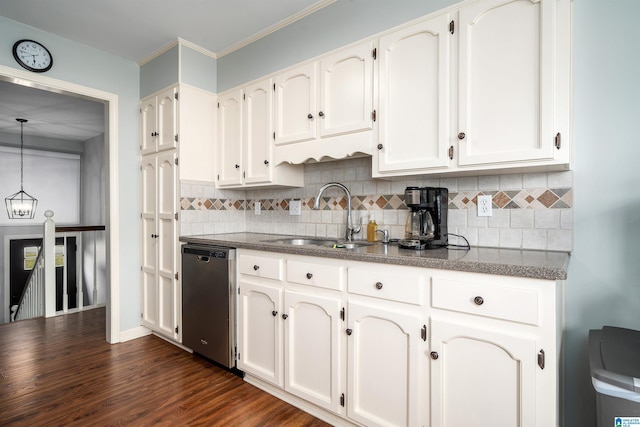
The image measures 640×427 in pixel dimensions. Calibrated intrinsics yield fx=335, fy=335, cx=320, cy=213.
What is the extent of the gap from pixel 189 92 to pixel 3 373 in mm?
2422

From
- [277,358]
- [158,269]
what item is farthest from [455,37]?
[158,269]

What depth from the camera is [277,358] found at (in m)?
1.98

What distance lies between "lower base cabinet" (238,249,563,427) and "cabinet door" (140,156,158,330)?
124 centimetres

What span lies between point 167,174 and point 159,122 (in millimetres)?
467

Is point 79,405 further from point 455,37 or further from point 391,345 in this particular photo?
point 455,37

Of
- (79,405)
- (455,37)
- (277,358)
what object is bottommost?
(79,405)

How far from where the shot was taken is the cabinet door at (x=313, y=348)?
1715mm

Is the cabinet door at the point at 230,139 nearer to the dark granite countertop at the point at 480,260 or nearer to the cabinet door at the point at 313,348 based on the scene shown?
the dark granite countertop at the point at 480,260

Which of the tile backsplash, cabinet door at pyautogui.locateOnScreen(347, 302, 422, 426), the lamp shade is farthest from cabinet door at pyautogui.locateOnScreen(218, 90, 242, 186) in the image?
the lamp shade

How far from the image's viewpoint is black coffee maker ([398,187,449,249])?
1738 mm

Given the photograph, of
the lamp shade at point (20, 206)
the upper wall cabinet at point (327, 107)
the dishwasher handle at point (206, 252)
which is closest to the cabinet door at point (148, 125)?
the dishwasher handle at point (206, 252)

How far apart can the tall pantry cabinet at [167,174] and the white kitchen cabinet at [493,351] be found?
2.10m

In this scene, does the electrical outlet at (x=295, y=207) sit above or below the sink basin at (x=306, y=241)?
above

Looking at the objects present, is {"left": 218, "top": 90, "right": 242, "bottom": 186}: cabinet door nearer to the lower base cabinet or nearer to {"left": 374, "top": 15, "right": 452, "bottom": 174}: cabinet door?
the lower base cabinet
